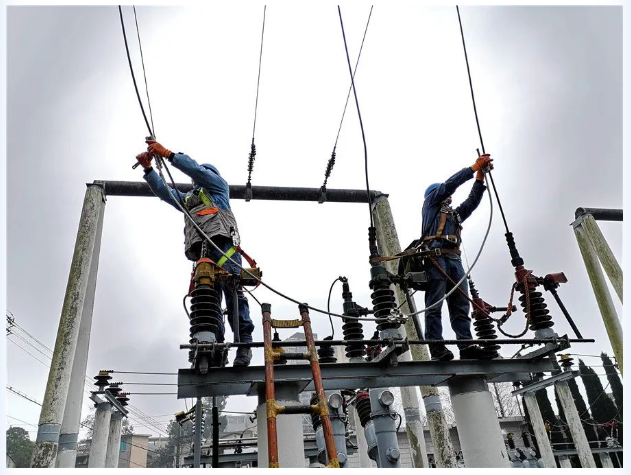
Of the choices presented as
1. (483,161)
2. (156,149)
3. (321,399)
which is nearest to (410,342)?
(321,399)

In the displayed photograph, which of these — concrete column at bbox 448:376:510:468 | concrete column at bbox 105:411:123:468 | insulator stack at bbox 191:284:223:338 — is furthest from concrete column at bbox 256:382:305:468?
concrete column at bbox 105:411:123:468

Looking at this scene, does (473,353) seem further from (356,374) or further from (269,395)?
(269,395)

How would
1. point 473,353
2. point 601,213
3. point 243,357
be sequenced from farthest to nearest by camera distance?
point 601,213
point 473,353
point 243,357

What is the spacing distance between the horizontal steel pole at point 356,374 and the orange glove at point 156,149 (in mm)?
2016

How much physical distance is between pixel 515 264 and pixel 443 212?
3.06 feet

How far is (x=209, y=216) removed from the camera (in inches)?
181

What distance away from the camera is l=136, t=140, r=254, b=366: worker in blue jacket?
175 inches

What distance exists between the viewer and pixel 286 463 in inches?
152

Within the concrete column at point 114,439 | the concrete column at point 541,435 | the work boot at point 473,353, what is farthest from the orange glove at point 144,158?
the concrete column at point 541,435

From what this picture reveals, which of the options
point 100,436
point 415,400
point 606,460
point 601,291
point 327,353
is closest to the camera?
point 327,353

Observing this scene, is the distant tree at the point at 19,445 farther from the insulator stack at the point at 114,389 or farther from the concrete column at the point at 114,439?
the insulator stack at the point at 114,389

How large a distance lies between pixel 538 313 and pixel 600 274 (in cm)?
592

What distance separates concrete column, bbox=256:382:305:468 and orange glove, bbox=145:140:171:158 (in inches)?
94.4

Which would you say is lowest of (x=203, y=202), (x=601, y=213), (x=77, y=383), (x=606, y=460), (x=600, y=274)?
(x=606, y=460)
